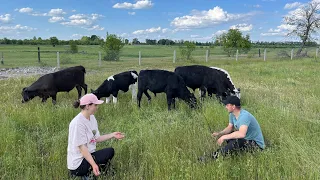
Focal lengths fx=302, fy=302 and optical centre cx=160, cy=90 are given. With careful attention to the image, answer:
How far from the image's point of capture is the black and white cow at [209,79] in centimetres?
1070

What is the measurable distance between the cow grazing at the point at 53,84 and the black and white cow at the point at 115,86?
4.36ft

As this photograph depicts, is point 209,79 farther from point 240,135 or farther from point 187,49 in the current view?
point 187,49

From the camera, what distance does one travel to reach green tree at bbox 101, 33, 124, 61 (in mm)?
32250

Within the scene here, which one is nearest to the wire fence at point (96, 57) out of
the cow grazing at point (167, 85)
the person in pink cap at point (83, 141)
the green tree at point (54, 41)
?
the cow grazing at point (167, 85)

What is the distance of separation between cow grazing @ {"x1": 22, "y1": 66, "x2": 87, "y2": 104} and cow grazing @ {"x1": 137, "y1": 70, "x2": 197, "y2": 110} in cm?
278

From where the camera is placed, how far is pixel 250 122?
5.39 meters

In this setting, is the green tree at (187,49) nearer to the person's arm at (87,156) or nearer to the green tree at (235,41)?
the green tree at (235,41)

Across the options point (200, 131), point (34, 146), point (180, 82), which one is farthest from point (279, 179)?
point (180, 82)

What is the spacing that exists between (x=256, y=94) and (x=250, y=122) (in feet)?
19.9

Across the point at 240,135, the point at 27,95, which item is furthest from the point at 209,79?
the point at 27,95

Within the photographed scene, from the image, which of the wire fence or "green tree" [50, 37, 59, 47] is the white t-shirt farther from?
"green tree" [50, 37, 59, 47]

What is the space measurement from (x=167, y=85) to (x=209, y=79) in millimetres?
2037

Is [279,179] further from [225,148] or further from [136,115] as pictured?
[136,115]

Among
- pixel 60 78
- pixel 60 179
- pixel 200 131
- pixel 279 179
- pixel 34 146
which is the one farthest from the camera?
pixel 60 78
